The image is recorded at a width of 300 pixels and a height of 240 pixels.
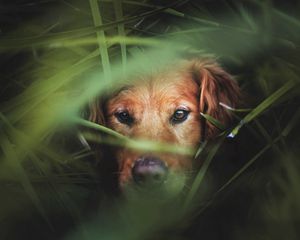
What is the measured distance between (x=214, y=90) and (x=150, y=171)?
0.25 meters

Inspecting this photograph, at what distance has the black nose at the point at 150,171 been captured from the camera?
1.02 meters

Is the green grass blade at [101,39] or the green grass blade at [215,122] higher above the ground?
the green grass blade at [101,39]

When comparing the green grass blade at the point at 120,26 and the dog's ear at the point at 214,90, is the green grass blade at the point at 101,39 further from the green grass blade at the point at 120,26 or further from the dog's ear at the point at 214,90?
the dog's ear at the point at 214,90

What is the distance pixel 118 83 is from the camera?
3.50ft

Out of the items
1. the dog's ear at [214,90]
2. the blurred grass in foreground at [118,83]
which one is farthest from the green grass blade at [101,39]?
the dog's ear at [214,90]

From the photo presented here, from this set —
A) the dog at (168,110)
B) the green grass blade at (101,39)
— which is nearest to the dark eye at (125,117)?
the dog at (168,110)

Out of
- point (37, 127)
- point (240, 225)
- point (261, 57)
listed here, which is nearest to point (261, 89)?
point (261, 57)

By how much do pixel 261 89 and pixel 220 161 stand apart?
0.59 feet

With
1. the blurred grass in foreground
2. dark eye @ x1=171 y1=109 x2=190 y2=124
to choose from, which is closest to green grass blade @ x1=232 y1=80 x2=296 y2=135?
the blurred grass in foreground

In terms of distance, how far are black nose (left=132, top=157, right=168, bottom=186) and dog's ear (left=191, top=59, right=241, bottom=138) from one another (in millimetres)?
134

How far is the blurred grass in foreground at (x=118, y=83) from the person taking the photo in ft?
3.35

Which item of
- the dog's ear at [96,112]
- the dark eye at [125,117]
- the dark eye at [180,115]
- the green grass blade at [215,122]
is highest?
the dog's ear at [96,112]

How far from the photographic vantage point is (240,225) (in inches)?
41.6

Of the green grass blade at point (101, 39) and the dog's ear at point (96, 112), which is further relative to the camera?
the dog's ear at point (96, 112)
